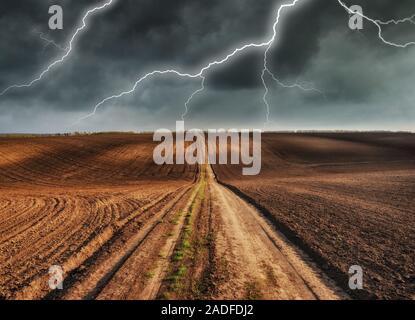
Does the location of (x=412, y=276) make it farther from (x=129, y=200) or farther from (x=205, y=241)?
(x=129, y=200)

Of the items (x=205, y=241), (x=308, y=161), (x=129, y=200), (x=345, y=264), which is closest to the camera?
(x=345, y=264)

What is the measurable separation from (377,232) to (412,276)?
3.73m

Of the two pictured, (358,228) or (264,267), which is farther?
(358,228)

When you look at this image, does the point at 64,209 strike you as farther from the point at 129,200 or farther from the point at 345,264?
the point at 345,264

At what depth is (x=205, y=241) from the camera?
9.84 metres

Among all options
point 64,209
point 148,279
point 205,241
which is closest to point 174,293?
point 148,279

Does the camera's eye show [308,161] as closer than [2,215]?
No

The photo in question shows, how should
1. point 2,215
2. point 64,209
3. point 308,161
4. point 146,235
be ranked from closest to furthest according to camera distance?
point 146,235
point 2,215
point 64,209
point 308,161

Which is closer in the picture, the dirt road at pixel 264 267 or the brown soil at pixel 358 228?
the dirt road at pixel 264 267

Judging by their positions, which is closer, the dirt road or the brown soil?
the dirt road

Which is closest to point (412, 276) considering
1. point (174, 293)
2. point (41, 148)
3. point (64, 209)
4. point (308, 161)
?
point (174, 293)

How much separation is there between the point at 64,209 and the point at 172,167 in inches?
1049

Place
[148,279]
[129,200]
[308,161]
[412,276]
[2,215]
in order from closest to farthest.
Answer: [148,279] → [412,276] → [2,215] → [129,200] → [308,161]

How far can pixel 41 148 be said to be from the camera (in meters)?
53.4
